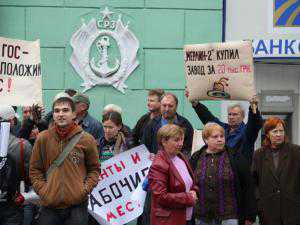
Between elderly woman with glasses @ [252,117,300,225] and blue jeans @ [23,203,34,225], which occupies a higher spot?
elderly woman with glasses @ [252,117,300,225]

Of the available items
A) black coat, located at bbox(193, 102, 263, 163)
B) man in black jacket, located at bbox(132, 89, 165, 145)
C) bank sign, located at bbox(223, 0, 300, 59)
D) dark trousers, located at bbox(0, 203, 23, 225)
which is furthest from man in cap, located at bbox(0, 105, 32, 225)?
bank sign, located at bbox(223, 0, 300, 59)

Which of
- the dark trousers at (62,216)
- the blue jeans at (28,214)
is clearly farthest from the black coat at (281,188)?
the blue jeans at (28,214)

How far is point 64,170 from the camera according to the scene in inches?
279

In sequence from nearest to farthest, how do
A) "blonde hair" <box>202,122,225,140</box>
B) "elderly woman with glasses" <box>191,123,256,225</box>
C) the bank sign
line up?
"elderly woman with glasses" <box>191,123,256,225</box> → "blonde hair" <box>202,122,225,140</box> → the bank sign

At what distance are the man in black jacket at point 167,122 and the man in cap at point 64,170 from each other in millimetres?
1389

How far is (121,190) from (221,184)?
5.66 feet

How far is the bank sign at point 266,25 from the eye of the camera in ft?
38.1

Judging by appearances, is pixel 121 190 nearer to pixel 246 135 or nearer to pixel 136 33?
pixel 246 135

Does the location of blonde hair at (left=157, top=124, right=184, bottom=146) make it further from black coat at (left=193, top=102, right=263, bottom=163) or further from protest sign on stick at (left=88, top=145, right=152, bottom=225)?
protest sign on stick at (left=88, top=145, right=152, bottom=225)

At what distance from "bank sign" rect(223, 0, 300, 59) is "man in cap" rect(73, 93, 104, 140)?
3.18 m

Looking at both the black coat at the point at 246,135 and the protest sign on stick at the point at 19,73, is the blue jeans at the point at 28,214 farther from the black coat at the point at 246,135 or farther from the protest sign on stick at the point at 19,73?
the black coat at the point at 246,135

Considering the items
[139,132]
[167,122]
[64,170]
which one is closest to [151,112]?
[139,132]

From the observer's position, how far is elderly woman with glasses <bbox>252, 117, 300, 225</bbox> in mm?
7961

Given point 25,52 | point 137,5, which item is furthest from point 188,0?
point 25,52
